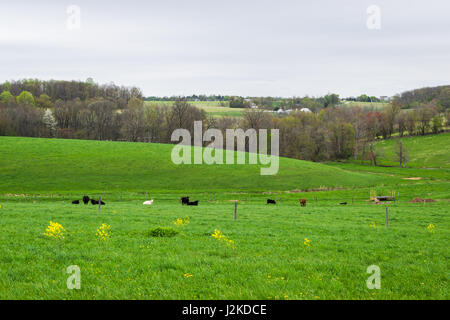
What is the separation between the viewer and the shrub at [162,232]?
48.8 ft

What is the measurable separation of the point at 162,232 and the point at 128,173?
149ft

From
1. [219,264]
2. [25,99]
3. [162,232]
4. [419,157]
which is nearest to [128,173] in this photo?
[162,232]

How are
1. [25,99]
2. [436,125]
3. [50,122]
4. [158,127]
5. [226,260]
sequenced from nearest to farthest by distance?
[226,260]
[50,122]
[158,127]
[25,99]
[436,125]

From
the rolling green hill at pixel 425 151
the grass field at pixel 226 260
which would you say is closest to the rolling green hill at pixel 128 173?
the grass field at pixel 226 260

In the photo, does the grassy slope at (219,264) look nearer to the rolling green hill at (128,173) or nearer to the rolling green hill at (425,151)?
the rolling green hill at (128,173)

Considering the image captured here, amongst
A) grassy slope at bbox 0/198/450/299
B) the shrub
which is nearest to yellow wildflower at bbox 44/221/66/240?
grassy slope at bbox 0/198/450/299

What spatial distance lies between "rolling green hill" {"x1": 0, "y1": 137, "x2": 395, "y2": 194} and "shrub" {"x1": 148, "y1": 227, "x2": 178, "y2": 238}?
36623 millimetres

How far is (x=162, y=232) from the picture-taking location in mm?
15055

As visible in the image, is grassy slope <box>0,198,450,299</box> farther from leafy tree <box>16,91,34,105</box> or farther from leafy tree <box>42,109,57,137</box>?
leafy tree <box>16,91,34,105</box>

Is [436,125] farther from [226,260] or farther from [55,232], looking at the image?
[55,232]

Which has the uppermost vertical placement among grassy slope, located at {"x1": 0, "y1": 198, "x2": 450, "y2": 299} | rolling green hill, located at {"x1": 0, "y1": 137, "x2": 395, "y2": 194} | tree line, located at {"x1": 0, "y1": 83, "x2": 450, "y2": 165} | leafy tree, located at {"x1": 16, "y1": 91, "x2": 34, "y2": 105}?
leafy tree, located at {"x1": 16, "y1": 91, "x2": 34, "y2": 105}

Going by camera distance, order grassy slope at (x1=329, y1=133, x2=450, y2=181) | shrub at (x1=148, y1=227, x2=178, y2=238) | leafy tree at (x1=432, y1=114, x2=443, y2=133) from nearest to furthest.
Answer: shrub at (x1=148, y1=227, x2=178, y2=238) → grassy slope at (x1=329, y1=133, x2=450, y2=181) → leafy tree at (x1=432, y1=114, x2=443, y2=133)

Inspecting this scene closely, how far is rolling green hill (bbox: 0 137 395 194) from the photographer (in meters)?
52.3
